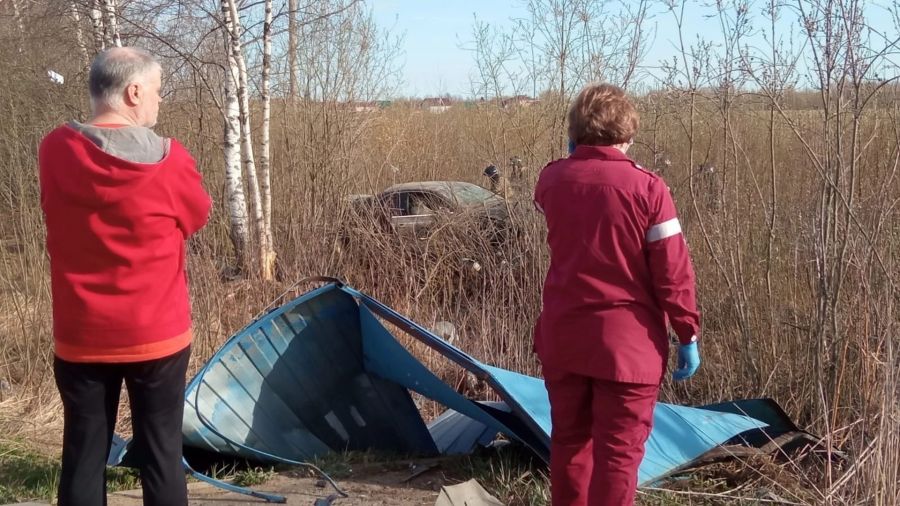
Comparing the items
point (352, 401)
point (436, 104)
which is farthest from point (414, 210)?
point (436, 104)

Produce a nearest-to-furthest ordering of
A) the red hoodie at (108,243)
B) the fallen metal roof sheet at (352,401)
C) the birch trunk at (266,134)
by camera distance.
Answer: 1. the red hoodie at (108,243)
2. the fallen metal roof sheet at (352,401)
3. the birch trunk at (266,134)

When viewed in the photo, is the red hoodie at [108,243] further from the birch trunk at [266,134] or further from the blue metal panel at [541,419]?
the birch trunk at [266,134]

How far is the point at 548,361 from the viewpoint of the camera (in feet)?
9.24

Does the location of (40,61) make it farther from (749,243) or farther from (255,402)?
(749,243)

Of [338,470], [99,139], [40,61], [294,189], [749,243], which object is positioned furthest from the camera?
[40,61]

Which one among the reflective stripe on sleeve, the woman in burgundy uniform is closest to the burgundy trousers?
the woman in burgundy uniform

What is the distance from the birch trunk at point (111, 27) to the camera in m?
7.54

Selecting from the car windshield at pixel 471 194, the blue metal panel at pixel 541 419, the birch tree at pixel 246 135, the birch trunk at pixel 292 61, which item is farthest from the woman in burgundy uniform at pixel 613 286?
the birch trunk at pixel 292 61

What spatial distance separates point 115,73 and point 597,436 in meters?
1.81

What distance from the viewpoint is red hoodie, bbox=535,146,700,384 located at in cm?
261

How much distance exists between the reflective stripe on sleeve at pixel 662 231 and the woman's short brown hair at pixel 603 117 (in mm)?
312

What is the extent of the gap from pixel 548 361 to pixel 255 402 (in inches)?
74.7

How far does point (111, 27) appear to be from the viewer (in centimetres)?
767

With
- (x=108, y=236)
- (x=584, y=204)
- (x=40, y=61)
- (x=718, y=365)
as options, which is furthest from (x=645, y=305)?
(x=40, y=61)
